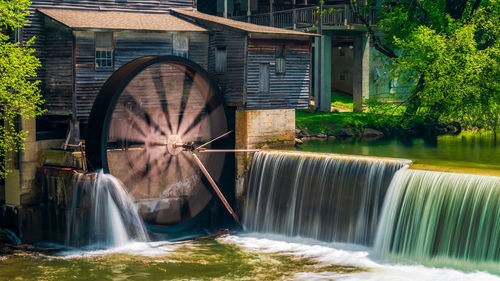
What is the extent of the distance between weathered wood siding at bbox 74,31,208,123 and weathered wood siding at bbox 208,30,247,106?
17.9 inches

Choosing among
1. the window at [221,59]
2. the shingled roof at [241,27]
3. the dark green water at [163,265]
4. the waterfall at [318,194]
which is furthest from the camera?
the window at [221,59]

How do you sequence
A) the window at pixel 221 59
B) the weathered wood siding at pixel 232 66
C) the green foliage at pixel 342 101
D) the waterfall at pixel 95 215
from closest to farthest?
1. the waterfall at pixel 95 215
2. the weathered wood siding at pixel 232 66
3. the window at pixel 221 59
4. the green foliage at pixel 342 101

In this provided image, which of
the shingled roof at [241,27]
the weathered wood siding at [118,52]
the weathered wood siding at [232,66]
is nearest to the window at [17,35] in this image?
the weathered wood siding at [118,52]

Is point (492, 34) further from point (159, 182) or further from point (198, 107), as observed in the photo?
point (159, 182)

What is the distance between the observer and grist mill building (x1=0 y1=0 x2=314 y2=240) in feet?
A: 82.0

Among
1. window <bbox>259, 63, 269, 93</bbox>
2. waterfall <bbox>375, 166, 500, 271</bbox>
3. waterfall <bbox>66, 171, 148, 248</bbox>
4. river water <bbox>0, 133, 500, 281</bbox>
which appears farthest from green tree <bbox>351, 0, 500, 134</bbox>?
waterfall <bbox>66, 171, 148, 248</bbox>

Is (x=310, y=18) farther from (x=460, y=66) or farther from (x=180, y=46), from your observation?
(x=180, y=46)

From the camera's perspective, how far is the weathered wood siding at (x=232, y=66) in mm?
27062

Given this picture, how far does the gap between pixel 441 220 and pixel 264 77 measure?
8361mm

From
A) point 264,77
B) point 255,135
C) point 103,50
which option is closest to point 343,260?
point 255,135

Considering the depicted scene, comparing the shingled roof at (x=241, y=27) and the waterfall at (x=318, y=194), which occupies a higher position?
the shingled roof at (x=241, y=27)

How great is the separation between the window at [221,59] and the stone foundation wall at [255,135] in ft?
4.77

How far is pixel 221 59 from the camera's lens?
27.6m

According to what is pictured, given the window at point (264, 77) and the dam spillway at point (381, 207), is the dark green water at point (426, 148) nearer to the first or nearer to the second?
the dam spillway at point (381, 207)
